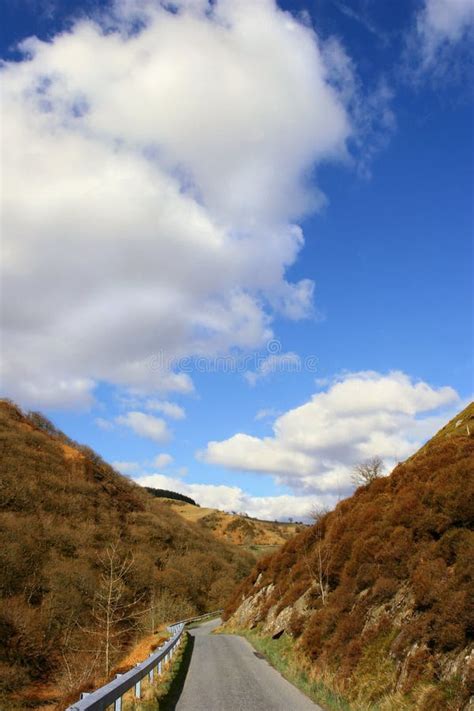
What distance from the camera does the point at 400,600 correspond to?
49.9ft

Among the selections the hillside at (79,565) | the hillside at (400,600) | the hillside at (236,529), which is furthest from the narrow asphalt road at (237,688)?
the hillside at (236,529)

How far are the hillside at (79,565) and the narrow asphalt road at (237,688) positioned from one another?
4882 millimetres

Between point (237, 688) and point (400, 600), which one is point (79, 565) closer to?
point (237, 688)

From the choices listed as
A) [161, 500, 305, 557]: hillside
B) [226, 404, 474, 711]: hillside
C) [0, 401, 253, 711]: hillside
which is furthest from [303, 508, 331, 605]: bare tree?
[161, 500, 305, 557]: hillside

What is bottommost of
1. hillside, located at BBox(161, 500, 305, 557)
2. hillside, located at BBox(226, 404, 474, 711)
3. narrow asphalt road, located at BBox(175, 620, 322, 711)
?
narrow asphalt road, located at BBox(175, 620, 322, 711)

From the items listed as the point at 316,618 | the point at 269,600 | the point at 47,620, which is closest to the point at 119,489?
the point at 47,620

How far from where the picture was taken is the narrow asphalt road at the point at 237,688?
11.3 m

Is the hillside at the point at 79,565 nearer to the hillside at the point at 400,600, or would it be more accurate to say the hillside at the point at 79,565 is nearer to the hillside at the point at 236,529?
the hillside at the point at 400,600

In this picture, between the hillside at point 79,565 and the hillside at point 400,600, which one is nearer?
the hillside at point 400,600

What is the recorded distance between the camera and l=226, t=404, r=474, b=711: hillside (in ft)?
35.9

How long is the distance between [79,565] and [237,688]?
40.5 metres

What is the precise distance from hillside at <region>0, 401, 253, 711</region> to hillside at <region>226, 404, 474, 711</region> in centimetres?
914

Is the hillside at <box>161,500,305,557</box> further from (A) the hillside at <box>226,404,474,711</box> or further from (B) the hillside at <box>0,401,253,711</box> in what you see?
(A) the hillside at <box>226,404,474,711</box>

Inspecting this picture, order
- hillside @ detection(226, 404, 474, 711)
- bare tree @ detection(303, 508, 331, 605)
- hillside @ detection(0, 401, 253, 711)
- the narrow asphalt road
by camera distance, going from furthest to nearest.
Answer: hillside @ detection(0, 401, 253, 711) → bare tree @ detection(303, 508, 331, 605) → the narrow asphalt road → hillside @ detection(226, 404, 474, 711)
